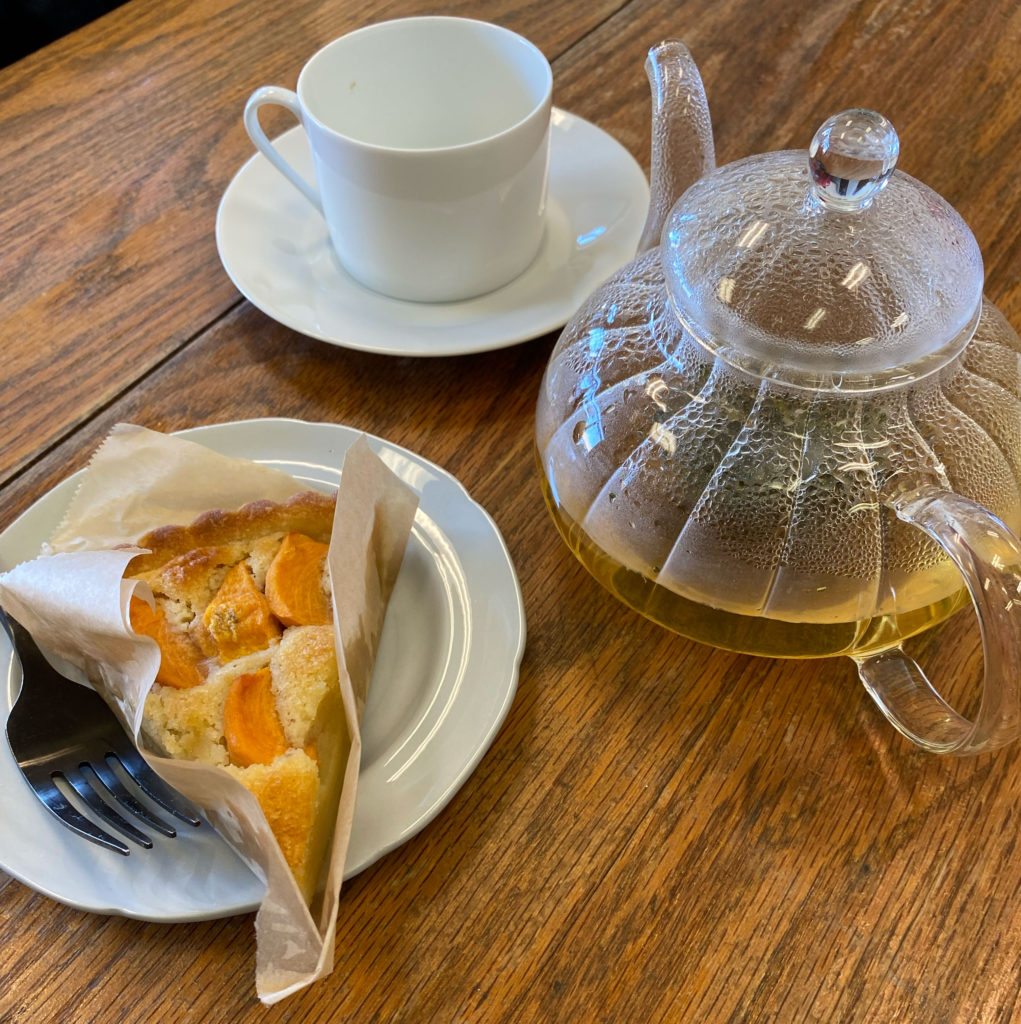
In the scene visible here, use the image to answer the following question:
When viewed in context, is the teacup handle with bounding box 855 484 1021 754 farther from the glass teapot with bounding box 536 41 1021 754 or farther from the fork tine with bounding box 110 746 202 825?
the fork tine with bounding box 110 746 202 825

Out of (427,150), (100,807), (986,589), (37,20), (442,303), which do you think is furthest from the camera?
(37,20)

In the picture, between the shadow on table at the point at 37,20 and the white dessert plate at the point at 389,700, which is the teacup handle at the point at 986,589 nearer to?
the white dessert plate at the point at 389,700

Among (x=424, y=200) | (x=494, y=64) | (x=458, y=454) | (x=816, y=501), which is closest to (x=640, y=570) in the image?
(x=816, y=501)

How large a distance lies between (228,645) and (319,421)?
0.20 meters

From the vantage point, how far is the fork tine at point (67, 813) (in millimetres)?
469

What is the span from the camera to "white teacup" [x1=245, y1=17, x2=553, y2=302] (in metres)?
0.64

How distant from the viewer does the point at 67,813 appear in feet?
1.57

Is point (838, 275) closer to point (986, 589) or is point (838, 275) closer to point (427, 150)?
point (986, 589)

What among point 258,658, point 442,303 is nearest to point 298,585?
point 258,658

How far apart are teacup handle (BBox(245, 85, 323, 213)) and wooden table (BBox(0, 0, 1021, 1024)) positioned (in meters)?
0.10

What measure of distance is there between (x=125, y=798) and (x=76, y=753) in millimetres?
41

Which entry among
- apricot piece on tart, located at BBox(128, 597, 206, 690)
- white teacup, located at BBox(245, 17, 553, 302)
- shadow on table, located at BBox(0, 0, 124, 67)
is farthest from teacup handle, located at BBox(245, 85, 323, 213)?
shadow on table, located at BBox(0, 0, 124, 67)

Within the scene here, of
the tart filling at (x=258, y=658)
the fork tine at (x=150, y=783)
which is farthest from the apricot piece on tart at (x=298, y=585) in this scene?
the fork tine at (x=150, y=783)

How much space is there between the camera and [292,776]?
18.8 inches
